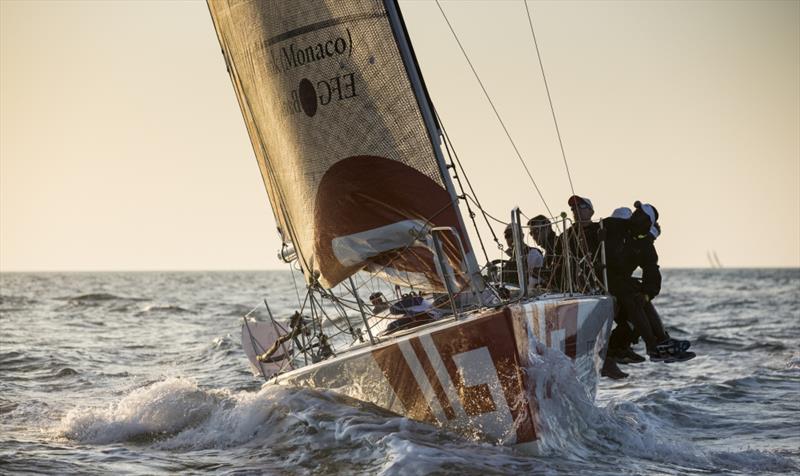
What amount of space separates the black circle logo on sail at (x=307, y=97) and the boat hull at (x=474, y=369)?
2.05 m

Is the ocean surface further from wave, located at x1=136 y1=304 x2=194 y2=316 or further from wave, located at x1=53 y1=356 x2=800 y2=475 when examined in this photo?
wave, located at x1=136 y1=304 x2=194 y2=316

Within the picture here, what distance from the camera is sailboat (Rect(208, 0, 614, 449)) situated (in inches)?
275

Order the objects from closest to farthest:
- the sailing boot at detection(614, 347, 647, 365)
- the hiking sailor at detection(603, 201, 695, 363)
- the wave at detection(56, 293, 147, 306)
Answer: the hiking sailor at detection(603, 201, 695, 363) → the sailing boot at detection(614, 347, 647, 365) → the wave at detection(56, 293, 147, 306)

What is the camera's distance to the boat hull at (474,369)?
6.87m

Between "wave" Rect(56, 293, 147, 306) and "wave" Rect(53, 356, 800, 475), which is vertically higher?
"wave" Rect(56, 293, 147, 306)

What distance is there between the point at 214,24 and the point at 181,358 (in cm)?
741

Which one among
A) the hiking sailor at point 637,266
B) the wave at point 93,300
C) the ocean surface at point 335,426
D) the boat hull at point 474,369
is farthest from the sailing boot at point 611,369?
the wave at point 93,300

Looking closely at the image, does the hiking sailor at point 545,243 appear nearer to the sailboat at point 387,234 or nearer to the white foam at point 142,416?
the sailboat at point 387,234

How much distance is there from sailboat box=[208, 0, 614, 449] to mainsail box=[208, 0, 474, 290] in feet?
0.04

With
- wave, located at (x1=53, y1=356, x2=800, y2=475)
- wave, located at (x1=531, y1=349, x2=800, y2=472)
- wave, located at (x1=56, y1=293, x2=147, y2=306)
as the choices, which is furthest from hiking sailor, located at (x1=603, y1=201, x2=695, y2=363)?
wave, located at (x1=56, y1=293, x2=147, y2=306)

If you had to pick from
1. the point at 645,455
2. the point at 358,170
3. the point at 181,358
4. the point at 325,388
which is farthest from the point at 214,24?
A: the point at 181,358

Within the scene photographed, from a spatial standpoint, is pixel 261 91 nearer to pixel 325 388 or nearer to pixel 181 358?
pixel 325 388

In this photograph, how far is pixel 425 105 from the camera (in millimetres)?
8195

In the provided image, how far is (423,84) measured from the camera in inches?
327
